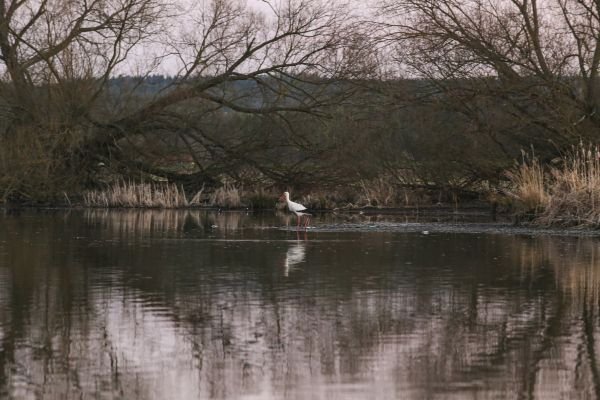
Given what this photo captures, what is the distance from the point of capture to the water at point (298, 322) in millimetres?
6762

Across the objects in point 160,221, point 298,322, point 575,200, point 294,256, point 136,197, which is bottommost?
point 298,322

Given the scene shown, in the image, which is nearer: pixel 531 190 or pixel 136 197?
pixel 531 190

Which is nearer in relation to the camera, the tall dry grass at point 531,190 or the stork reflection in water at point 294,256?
the stork reflection in water at point 294,256

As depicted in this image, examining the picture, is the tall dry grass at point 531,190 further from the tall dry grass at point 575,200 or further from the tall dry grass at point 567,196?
the tall dry grass at point 575,200

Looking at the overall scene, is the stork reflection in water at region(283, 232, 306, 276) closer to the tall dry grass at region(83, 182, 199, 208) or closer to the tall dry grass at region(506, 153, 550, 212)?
the tall dry grass at region(506, 153, 550, 212)

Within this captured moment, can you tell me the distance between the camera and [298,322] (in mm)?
9219

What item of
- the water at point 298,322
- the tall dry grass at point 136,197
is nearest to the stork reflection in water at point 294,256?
the water at point 298,322

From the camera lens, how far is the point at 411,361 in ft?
24.4

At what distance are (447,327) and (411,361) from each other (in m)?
1.60

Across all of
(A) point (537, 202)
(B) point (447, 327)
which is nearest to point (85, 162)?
(A) point (537, 202)

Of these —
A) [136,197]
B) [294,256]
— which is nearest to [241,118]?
[136,197]

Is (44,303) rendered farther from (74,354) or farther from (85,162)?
(85,162)

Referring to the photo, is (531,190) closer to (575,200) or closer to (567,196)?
(567,196)

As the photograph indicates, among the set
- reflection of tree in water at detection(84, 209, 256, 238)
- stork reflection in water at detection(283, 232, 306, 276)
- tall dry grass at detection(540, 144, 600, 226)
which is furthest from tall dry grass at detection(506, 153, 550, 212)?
stork reflection in water at detection(283, 232, 306, 276)
